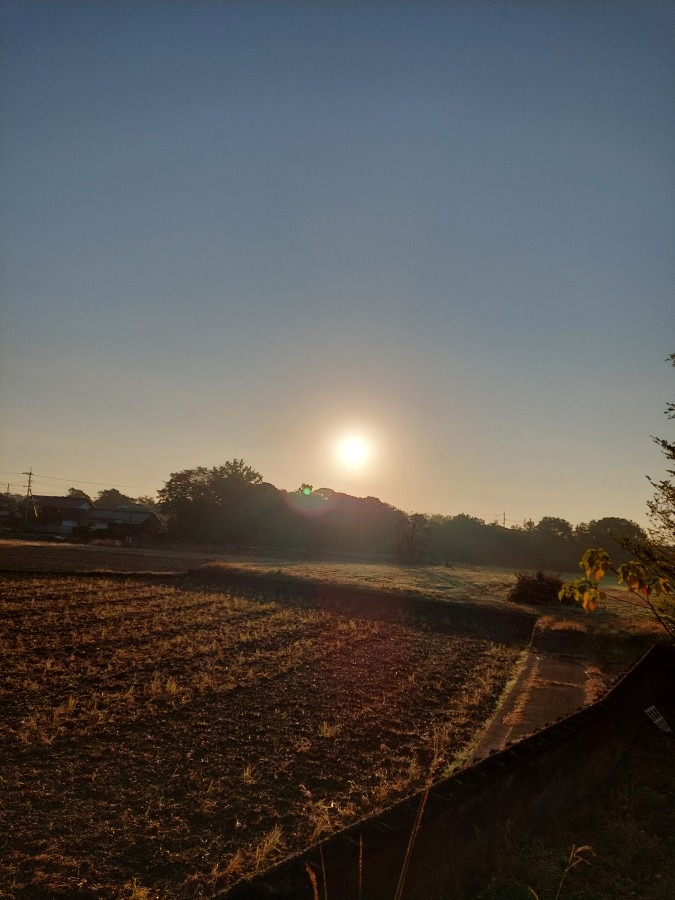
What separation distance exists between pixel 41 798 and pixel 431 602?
783 inches

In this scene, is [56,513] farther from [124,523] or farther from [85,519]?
[124,523]

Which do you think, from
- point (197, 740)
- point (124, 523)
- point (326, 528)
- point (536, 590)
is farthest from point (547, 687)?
point (124, 523)

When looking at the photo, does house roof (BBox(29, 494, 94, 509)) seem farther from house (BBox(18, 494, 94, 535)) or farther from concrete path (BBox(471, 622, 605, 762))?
concrete path (BBox(471, 622, 605, 762))

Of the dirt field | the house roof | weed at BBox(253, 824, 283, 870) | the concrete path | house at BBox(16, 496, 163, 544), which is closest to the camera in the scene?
weed at BBox(253, 824, 283, 870)

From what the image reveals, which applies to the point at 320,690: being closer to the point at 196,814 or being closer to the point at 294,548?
the point at 196,814

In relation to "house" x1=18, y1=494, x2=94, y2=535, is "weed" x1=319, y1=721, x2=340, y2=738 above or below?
below

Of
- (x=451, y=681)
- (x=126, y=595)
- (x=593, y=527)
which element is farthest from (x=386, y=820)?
(x=593, y=527)

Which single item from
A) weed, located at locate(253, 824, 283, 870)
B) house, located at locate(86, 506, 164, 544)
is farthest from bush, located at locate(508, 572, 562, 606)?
house, located at locate(86, 506, 164, 544)

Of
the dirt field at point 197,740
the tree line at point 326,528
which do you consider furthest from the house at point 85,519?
the dirt field at point 197,740

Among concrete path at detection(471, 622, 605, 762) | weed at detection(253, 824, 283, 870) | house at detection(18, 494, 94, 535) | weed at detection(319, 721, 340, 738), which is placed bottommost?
concrete path at detection(471, 622, 605, 762)

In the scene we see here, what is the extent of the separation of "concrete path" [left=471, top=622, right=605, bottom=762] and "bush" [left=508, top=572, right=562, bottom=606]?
26.5ft

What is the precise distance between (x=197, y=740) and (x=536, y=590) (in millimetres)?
23893

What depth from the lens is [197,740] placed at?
7.77m

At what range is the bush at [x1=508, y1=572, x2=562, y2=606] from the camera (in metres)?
28.0
